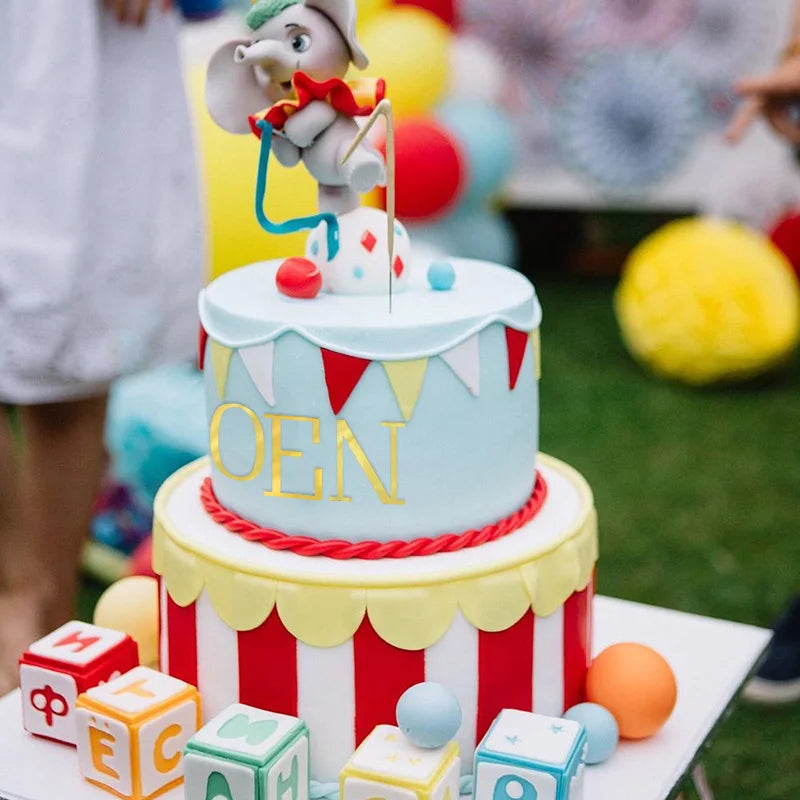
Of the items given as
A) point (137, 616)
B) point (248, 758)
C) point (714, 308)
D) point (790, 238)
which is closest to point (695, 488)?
point (714, 308)

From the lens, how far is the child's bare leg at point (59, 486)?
66.4 inches

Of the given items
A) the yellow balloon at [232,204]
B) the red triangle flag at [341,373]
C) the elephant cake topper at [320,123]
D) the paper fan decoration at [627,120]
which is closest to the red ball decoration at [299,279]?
the elephant cake topper at [320,123]

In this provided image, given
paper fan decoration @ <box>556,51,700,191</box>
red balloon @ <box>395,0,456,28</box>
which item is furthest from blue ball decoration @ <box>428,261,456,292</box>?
paper fan decoration @ <box>556,51,700,191</box>

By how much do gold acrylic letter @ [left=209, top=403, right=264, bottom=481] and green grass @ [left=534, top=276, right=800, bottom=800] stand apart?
3.34ft

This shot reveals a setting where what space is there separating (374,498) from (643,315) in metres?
2.65

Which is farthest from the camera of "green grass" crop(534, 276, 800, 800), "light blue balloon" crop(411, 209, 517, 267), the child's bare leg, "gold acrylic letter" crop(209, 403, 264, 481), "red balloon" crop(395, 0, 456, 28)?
"red balloon" crop(395, 0, 456, 28)

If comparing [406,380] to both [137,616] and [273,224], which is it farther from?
[137,616]

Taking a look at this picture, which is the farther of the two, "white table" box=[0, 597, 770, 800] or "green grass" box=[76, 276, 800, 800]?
"green grass" box=[76, 276, 800, 800]

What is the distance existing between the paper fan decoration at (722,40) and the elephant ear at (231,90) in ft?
11.8

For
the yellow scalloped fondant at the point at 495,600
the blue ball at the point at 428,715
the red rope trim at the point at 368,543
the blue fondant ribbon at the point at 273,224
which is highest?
the blue fondant ribbon at the point at 273,224

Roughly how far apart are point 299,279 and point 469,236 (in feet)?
10.0

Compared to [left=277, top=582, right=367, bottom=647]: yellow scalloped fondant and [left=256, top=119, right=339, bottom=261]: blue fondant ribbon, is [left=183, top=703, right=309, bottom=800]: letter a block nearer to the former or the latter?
[left=277, top=582, right=367, bottom=647]: yellow scalloped fondant

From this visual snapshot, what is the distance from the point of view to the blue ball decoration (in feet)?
3.74

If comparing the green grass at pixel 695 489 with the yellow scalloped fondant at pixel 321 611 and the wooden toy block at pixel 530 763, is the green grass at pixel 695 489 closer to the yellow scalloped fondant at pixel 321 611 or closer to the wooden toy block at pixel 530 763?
the wooden toy block at pixel 530 763
